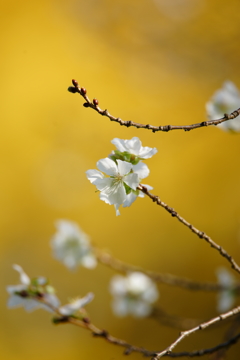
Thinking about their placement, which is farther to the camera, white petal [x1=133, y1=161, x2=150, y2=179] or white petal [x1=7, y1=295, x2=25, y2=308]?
white petal [x1=7, y1=295, x2=25, y2=308]

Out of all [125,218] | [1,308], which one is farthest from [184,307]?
[1,308]

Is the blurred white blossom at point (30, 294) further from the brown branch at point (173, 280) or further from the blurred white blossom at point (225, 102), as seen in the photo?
the blurred white blossom at point (225, 102)

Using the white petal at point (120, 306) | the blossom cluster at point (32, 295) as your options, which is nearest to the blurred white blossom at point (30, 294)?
the blossom cluster at point (32, 295)

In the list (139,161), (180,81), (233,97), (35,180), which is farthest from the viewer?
(35,180)

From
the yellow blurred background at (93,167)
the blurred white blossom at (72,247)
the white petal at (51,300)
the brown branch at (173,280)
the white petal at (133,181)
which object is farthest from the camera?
the yellow blurred background at (93,167)

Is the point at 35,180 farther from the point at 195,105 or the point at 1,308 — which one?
the point at 195,105

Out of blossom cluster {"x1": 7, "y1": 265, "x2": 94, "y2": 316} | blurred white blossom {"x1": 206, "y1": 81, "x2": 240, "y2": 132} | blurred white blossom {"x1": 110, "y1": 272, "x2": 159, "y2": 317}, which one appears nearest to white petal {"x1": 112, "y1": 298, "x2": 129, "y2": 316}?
blurred white blossom {"x1": 110, "y1": 272, "x2": 159, "y2": 317}

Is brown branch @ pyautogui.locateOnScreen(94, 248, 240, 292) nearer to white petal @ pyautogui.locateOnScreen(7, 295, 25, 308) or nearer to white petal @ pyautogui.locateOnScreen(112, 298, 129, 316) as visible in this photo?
white petal @ pyautogui.locateOnScreen(112, 298, 129, 316)
